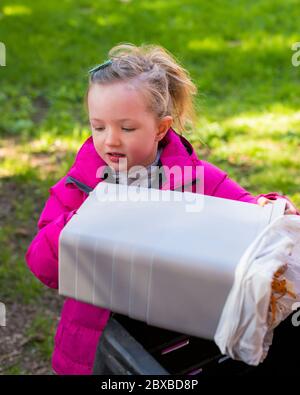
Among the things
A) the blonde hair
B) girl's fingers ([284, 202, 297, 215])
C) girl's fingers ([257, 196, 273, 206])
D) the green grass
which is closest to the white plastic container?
girl's fingers ([284, 202, 297, 215])

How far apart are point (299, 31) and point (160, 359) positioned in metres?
5.21

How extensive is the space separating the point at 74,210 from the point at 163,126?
0.37m

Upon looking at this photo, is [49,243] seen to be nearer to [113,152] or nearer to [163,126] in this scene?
[113,152]

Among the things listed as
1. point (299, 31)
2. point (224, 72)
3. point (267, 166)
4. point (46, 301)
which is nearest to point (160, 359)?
point (46, 301)

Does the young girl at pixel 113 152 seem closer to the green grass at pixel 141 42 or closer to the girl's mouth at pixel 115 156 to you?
the girl's mouth at pixel 115 156

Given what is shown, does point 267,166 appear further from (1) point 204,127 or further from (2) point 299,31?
(2) point 299,31

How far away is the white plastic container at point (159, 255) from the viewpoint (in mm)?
1419

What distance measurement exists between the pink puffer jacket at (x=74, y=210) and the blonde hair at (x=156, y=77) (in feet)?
0.42

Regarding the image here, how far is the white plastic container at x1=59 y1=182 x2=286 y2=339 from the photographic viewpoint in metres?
1.42

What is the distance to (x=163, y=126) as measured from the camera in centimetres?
200

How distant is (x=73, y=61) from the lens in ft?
20.1

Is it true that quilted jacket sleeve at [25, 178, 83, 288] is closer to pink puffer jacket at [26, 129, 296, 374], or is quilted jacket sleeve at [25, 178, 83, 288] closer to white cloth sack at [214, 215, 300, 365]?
pink puffer jacket at [26, 129, 296, 374]

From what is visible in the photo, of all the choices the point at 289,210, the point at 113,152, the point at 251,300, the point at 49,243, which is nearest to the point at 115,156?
the point at 113,152

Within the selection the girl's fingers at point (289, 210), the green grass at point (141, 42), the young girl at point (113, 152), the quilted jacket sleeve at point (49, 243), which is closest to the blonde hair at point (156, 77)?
the young girl at point (113, 152)
